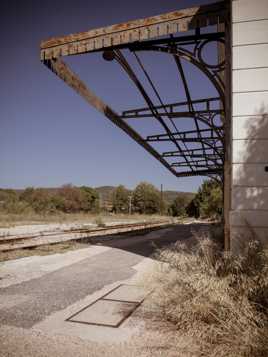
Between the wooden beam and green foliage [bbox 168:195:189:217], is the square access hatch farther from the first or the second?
green foliage [bbox 168:195:189:217]

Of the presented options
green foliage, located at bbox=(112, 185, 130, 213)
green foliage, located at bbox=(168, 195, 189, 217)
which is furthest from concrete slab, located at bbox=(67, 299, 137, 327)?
green foliage, located at bbox=(112, 185, 130, 213)

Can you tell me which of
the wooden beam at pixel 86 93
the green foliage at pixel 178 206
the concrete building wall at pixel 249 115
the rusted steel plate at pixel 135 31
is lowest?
the green foliage at pixel 178 206

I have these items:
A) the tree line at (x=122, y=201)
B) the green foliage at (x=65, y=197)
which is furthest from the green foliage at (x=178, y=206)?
the green foliage at (x=65, y=197)

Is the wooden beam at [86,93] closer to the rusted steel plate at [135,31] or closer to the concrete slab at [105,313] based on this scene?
the rusted steel plate at [135,31]

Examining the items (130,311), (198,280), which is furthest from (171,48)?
(130,311)

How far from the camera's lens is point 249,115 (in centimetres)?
413

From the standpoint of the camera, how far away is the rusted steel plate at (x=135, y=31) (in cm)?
455

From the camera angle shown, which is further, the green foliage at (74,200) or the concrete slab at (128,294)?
the green foliage at (74,200)

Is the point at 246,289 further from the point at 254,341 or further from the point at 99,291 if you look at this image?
the point at 99,291

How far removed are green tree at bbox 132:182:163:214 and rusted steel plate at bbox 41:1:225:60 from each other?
7507 cm

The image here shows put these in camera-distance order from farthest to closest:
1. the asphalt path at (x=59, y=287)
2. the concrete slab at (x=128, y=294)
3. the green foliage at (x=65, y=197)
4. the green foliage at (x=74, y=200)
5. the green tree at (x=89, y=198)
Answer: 1. the green tree at (x=89, y=198)
2. the green foliage at (x=74, y=200)
3. the green foliage at (x=65, y=197)
4. the concrete slab at (x=128, y=294)
5. the asphalt path at (x=59, y=287)

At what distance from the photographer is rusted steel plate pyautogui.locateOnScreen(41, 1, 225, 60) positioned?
4.55 m

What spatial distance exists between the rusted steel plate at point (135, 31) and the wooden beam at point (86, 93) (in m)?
0.21

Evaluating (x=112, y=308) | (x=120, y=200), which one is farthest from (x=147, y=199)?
(x=112, y=308)
